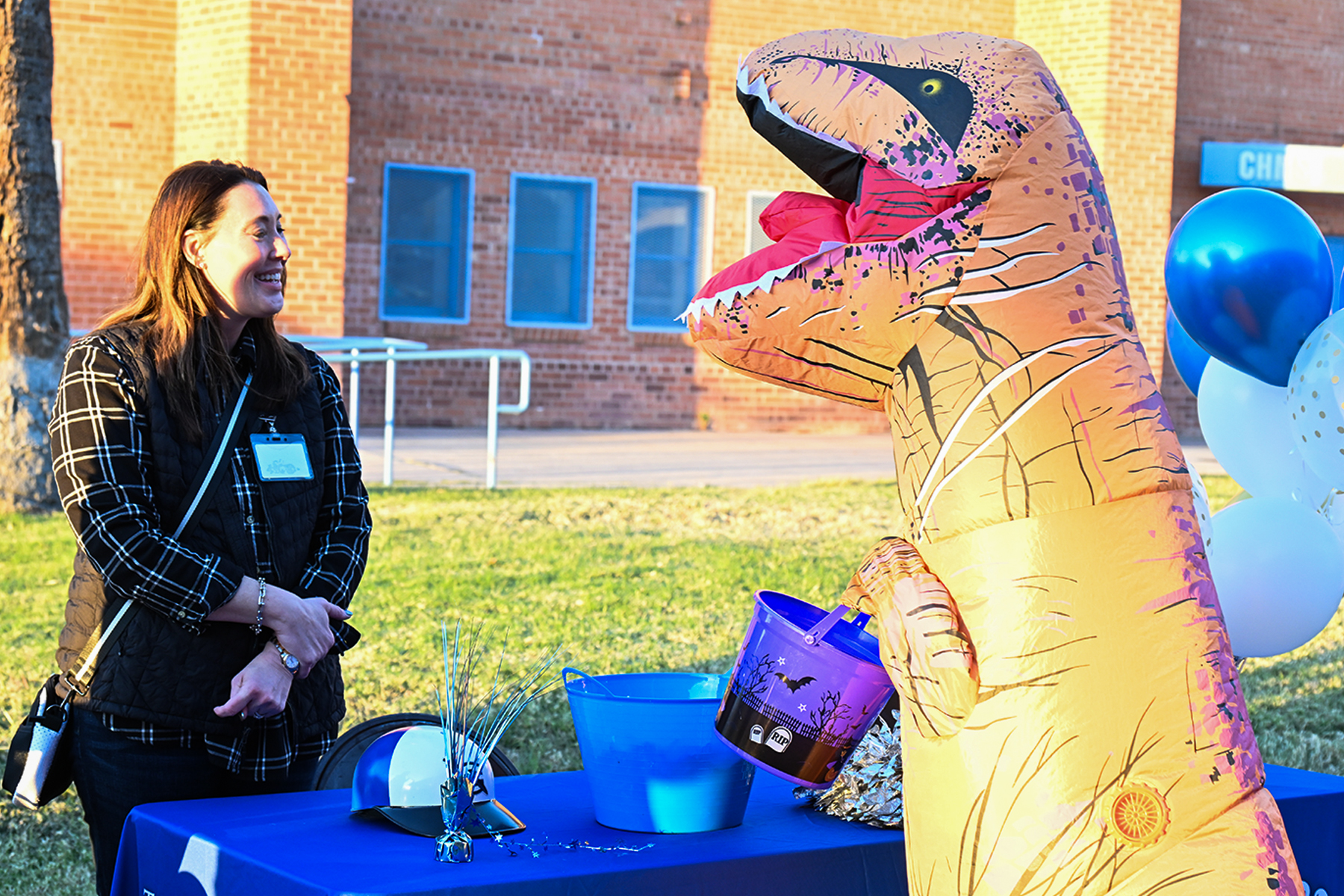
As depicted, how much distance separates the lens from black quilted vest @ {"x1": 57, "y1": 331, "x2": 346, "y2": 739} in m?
2.35

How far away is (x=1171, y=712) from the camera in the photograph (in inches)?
60.9

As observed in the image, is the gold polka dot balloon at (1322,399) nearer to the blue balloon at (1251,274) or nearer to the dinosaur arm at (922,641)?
the blue balloon at (1251,274)

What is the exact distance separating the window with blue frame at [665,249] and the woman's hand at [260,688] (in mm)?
13519

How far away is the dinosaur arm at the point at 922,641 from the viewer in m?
1.57

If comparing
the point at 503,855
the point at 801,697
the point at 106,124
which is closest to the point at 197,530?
the point at 503,855

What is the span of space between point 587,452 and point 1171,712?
1156cm

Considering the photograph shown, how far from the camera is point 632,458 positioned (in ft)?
41.6

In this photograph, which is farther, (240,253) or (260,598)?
(240,253)

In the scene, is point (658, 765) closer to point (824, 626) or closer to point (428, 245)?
point (824, 626)

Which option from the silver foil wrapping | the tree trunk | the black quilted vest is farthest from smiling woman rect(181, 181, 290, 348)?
the tree trunk

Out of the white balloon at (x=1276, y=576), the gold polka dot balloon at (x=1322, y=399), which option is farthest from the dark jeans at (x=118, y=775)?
the gold polka dot balloon at (x=1322, y=399)

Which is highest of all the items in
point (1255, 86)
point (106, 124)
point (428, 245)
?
point (1255, 86)

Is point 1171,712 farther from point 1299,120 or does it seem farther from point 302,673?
point 1299,120

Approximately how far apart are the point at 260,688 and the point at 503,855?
0.70m
